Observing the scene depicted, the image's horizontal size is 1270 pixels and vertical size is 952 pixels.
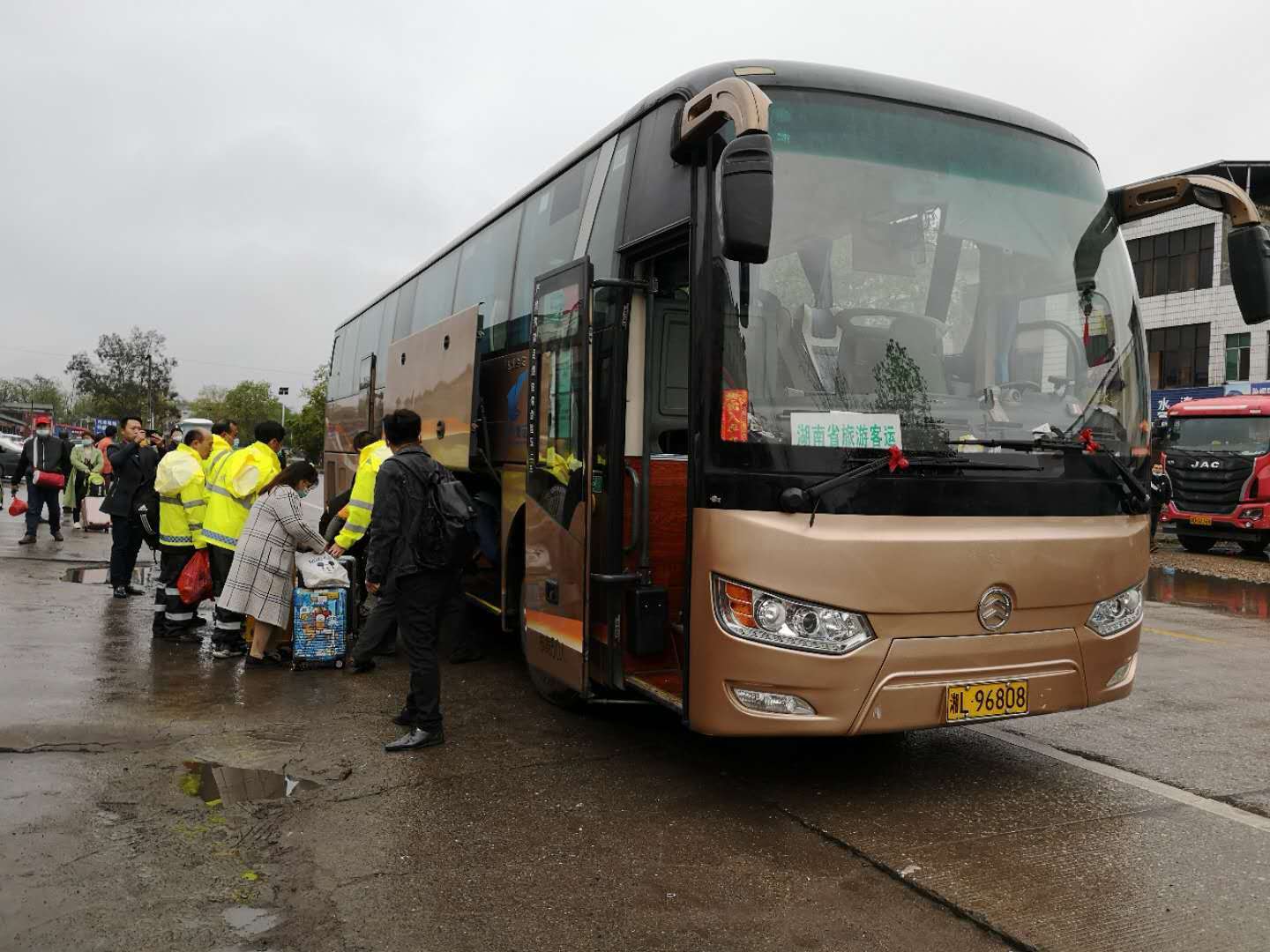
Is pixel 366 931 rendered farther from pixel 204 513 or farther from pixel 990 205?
pixel 204 513

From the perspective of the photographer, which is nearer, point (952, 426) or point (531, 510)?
point (952, 426)

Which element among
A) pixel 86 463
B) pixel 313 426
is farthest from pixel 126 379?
pixel 86 463

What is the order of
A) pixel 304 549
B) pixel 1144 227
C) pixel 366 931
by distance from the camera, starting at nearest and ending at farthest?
pixel 366 931 < pixel 304 549 < pixel 1144 227

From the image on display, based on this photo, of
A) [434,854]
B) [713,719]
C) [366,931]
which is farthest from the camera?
[713,719]

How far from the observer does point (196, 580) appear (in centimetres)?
900

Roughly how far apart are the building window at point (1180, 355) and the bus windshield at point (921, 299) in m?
35.0

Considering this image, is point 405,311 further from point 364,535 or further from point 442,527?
point 442,527

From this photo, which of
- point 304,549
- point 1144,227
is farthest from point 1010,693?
point 1144,227

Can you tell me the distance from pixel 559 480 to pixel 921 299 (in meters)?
2.16

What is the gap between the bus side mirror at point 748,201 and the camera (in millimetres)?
4234

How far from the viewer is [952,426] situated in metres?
4.86

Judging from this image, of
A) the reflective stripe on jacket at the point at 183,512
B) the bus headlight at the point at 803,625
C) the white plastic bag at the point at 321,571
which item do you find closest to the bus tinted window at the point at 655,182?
the bus headlight at the point at 803,625

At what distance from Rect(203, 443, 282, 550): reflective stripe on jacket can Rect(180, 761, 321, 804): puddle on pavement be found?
129 inches

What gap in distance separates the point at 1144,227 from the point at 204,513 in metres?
38.0
